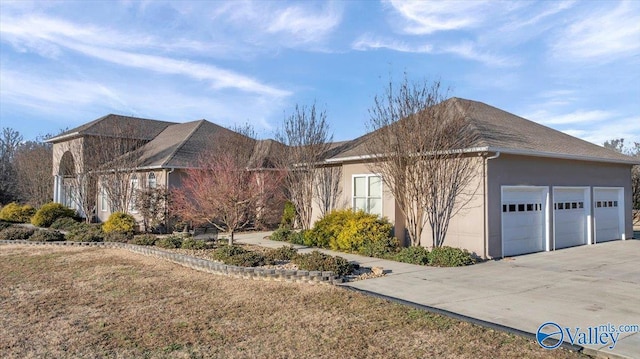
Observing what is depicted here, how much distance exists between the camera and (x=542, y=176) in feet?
43.4

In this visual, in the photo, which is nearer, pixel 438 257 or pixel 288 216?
pixel 438 257

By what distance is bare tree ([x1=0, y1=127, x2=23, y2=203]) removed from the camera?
36031mm

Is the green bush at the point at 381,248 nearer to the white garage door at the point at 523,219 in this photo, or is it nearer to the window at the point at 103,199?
the white garage door at the point at 523,219

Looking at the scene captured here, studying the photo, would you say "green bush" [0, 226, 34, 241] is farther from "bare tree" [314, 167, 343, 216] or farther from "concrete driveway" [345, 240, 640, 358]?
"concrete driveway" [345, 240, 640, 358]

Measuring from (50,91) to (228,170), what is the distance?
11.6 metres

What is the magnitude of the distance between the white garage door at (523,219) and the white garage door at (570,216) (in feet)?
2.41

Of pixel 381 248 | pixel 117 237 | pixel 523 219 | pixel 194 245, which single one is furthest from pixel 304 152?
pixel 523 219

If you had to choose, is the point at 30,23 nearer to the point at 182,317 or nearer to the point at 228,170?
the point at 228,170

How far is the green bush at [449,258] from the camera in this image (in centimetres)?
1064

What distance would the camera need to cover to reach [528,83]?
17.3 metres

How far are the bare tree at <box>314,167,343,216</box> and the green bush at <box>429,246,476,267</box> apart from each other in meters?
5.50

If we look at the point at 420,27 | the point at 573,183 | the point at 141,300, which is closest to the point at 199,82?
the point at 420,27

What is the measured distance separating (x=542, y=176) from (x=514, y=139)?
4.74ft

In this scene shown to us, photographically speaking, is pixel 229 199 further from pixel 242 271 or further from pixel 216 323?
pixel 216 323
